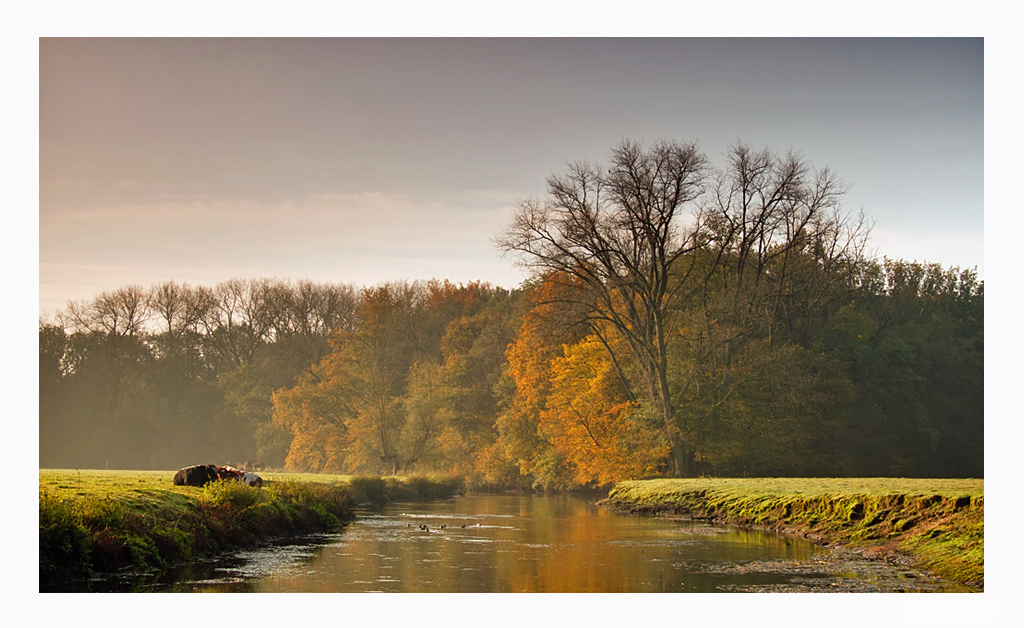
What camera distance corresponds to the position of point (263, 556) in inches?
601

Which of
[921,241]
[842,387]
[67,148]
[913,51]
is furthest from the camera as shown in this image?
[842,387]

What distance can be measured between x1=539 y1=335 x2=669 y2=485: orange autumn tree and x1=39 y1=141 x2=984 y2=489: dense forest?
0.34ft

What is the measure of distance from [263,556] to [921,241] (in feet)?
79.4

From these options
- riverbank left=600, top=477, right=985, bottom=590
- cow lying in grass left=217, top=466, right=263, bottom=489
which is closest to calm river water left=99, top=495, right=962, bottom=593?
riverbank left=600, top=477, right=985, bottom=590

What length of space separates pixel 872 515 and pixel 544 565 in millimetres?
6744

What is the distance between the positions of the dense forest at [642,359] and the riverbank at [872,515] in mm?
10949

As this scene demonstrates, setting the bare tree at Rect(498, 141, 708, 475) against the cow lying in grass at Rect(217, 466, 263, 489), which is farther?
the bare tree at Rect(498, 141, 708, 475)

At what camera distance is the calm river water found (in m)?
11.7

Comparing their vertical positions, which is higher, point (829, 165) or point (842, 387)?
point (829, 165)

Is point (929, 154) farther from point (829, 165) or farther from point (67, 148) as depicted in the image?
point (67, 148)

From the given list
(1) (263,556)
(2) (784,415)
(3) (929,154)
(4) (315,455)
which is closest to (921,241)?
(3) (929,154)

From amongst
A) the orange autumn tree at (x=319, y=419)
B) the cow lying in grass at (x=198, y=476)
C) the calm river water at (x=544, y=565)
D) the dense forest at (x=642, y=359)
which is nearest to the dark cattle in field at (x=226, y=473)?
the cow lying in grass at (x=198, y=476)

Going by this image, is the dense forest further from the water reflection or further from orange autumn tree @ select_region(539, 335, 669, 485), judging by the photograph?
the water reflection

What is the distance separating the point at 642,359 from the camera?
3862cm
